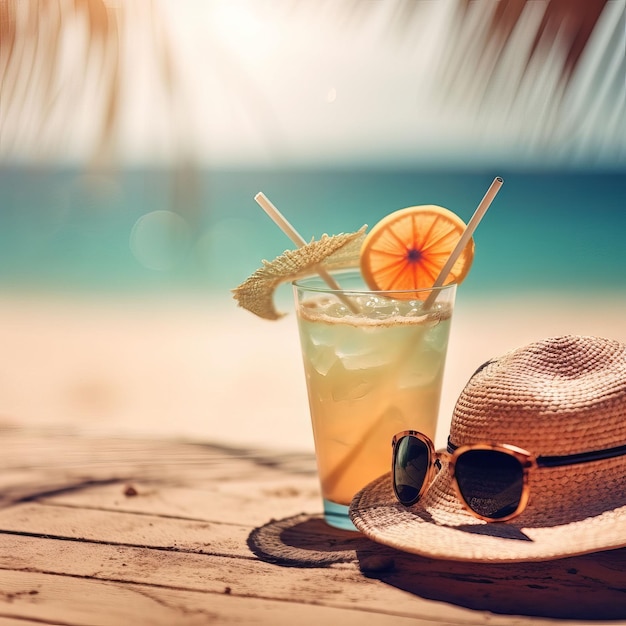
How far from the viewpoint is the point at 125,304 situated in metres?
4.66

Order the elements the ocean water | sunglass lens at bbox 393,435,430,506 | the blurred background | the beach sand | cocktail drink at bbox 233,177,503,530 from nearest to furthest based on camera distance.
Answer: sunglass lens at bbox 393,435,430,506, cocktail drink at bbox 233,177,503,530, the blurred background, the beach sand, the ocean water

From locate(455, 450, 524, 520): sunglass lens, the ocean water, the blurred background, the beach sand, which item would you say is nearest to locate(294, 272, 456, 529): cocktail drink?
locate(455, 450, 524, 520): sunglass lens

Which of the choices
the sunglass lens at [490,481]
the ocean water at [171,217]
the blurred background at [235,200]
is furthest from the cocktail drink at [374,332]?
the ocean water at [171,217]

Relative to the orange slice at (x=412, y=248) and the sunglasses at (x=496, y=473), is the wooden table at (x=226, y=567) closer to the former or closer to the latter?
the sunglasses at (x=496, y=473)

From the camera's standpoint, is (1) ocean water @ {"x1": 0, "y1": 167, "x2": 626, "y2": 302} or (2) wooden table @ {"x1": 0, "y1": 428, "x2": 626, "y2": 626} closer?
(2) wooden table @ {"x1": 0, "y1": 428, "x2": 626, "y2": 626}

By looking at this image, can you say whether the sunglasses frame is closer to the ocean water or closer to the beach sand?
the beach sand

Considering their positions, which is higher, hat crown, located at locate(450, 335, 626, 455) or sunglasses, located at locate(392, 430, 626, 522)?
hat crown, located at locate(450, 335, 626, 455)

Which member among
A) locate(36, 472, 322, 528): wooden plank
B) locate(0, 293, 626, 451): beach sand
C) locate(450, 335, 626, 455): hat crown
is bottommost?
locate(0, 293, 626, 451): beach sand

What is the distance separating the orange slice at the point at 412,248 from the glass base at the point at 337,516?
1.26 feet

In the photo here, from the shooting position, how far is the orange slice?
→ 4.35 ft

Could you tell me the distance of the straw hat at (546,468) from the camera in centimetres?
101

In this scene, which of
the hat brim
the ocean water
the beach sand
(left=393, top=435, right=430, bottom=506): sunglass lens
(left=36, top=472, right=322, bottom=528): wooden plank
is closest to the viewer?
the hat brim

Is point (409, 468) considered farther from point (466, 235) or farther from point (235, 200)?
point (235, 200)

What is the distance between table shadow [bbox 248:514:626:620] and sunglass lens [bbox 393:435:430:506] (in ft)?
0.31
